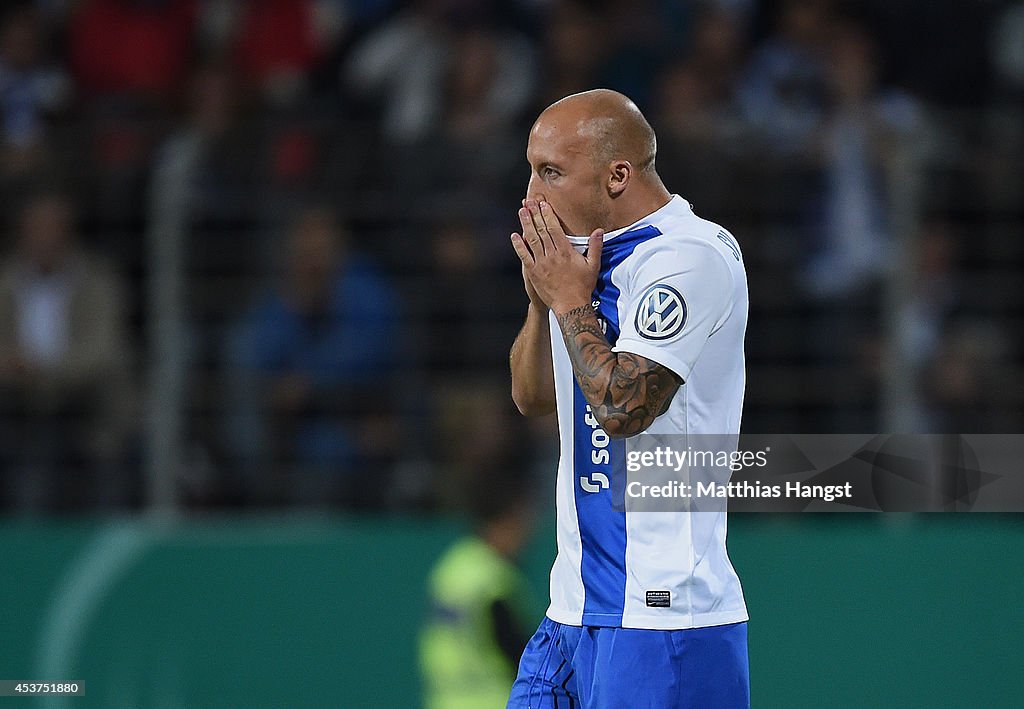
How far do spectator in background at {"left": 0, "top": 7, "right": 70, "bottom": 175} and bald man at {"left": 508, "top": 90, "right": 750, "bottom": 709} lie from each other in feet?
17.6

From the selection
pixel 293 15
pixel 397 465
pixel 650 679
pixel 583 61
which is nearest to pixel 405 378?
pixel 397 465

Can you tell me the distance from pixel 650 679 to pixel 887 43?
598 centimetres

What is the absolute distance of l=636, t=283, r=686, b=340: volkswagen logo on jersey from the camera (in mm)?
3432

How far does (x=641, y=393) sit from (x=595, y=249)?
1.26 feet

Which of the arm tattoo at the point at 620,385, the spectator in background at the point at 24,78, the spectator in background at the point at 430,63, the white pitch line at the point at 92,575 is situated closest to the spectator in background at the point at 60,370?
the white pitch line at the point at 92,575

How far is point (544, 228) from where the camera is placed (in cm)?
364

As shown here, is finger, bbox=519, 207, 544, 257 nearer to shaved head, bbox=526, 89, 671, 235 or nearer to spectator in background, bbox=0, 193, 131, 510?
shaved head, bbox=526, 89, 671, 235

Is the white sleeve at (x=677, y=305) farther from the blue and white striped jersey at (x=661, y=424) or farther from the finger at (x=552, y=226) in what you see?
the finger at (x=552, y=226)

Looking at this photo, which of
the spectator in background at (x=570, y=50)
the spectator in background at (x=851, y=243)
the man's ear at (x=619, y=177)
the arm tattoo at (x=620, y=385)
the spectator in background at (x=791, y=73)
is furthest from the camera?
the spectator in background at (x=570, y=50)

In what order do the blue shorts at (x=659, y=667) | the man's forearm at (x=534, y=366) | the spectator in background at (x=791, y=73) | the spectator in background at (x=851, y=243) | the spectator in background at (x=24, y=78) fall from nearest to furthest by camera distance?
the blue shorts at (x=659, y=667)
the man's forearm at (x=534, y=366)
the spectator in background at (x=851, y=243)
the spectator in background at (x=791, y=73)
the spectator in background at (x=24, y=78)

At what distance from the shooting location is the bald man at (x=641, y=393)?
11.4ft

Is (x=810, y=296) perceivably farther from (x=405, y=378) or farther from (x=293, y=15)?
(x=293, y=15)

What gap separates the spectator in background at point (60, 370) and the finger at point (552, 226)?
3.86 meters

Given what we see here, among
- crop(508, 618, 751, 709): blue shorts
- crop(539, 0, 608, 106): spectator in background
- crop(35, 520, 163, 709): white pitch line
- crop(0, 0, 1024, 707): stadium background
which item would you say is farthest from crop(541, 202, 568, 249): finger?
crop(539, 0, 608, 106): spectator in background
